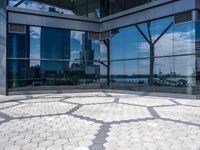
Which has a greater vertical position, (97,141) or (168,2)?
(168,2)

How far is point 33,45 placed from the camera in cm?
1781

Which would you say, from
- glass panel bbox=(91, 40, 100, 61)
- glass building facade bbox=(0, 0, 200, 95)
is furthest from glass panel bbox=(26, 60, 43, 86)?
glass panel bbox=(91, 40, 100, 61)

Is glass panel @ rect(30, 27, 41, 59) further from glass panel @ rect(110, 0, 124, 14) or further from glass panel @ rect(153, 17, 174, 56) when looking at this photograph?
glass panel @ rect(153, 17, 174, 56)

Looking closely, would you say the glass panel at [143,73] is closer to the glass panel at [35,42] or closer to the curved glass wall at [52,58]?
the curved glass wall at [52,58]

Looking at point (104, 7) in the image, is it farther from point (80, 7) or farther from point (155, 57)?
point (155, 57)

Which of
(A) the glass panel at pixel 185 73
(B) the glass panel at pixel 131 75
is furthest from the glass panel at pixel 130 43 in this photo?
(A) the glass panel at pixel 185 73

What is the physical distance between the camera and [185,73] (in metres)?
14.7

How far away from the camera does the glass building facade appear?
593 inches

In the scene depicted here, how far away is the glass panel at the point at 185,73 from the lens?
14429 mm

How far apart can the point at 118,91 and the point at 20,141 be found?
1410 centimetres

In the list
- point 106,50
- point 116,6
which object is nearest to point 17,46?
point 106,50

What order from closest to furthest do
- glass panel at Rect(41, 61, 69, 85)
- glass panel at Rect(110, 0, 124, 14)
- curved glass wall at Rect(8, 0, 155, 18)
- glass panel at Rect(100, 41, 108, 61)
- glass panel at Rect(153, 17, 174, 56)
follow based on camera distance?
glass panel at Rect(153, 17, 174, 56) < curved glass wall at Rect(8, 0, 155, 18) < glass panel at Rect(41, 61, 69, 85) < glass panel at Rect(110, 0, 124, 14) < glass panel at Rect(100, 41, 108, 61)

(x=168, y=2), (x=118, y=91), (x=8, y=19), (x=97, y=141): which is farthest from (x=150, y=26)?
(x=97, y=141)

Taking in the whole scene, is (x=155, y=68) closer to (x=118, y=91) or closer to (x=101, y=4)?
(x=118, y=91)
